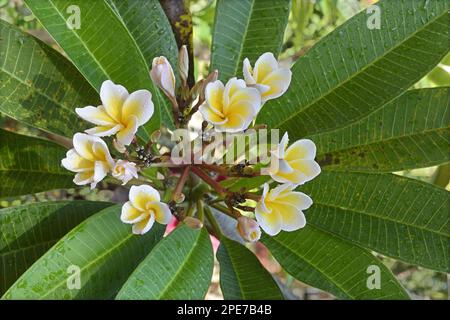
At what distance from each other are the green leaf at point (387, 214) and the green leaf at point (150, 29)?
33cm

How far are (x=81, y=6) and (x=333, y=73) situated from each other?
43cm

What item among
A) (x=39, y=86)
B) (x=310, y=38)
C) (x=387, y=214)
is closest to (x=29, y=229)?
(x=39, y=86)

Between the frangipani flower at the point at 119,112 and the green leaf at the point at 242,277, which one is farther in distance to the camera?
the green leaf at the point at 242,277

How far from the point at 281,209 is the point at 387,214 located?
0.27 metres

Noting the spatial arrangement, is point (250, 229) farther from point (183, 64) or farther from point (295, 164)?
point (183, 64)

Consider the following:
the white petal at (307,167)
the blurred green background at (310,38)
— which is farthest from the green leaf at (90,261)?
the blurred green background at (310,38)

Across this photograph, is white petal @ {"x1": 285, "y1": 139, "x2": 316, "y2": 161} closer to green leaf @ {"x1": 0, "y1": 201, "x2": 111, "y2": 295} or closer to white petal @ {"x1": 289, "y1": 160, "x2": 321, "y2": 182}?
white petal @ {"x1": 289, "y1": 160, "x2": 321, "y2": 182}

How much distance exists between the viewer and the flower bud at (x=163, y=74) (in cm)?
82

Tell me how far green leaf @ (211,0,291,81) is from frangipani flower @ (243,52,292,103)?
208 mm

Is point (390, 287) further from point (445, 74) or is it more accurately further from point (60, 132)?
point (445, 74)

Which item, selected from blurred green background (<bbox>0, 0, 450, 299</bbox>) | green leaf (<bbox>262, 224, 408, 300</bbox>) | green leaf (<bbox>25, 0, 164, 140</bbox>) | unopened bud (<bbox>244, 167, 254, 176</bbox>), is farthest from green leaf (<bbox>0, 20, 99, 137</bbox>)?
blurred green background (<bbox>0, 0, 450, 299</bbox>)

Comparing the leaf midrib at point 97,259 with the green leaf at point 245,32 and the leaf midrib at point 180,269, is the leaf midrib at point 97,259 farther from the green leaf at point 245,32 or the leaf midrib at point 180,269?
the green leaf at point 245,32

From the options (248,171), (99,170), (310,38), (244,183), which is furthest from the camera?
(310,38)

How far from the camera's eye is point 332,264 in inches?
39.7
